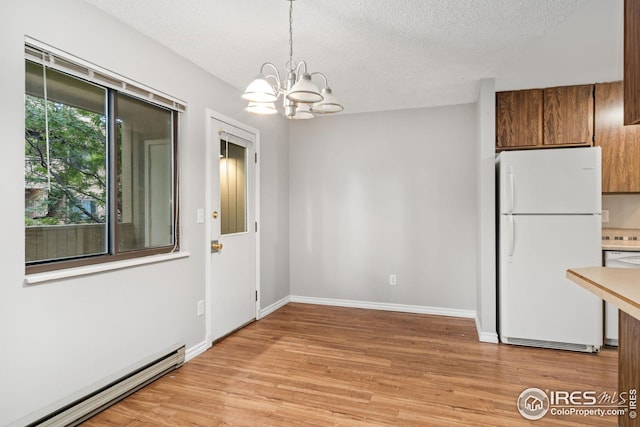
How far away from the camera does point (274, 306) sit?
4496 mm

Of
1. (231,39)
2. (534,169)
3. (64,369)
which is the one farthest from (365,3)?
(64,369)

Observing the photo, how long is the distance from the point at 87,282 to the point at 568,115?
14.0 ft

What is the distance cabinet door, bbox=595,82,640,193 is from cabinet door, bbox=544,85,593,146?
0.27 feet

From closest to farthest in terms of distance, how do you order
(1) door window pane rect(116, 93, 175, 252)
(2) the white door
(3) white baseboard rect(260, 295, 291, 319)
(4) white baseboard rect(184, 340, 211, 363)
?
(1) door window pane rect(116, 93, 175, 252) < (4) white baseboard rect(184, 340, 211, 363) < (2) the white door < (3) white baseboard rect(260, 295, 291, 319)

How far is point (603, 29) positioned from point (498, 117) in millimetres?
1227

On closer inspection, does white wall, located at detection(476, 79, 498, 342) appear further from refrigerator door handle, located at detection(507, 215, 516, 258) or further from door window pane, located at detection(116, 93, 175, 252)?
door window pane, located at detection(116, 93, 175, 252)

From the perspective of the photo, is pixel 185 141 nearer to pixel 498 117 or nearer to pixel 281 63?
pixel 281 63

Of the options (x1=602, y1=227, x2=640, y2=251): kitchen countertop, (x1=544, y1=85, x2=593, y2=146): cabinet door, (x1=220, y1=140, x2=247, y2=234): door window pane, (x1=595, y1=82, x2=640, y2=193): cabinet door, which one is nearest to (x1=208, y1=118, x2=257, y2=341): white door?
(x1=220, y1=140, x2=247, y2=234): door window pane

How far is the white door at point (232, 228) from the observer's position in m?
3.33

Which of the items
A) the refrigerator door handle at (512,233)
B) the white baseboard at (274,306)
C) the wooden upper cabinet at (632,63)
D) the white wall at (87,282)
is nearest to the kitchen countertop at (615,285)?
the wooden upper cabinet at (632,63)

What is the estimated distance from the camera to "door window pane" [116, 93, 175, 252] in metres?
2.51

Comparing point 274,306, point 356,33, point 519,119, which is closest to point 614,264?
point 519,119

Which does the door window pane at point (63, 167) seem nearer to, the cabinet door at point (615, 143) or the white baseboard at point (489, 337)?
the white baseboard at point (489, 337)

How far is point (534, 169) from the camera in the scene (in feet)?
10.5
